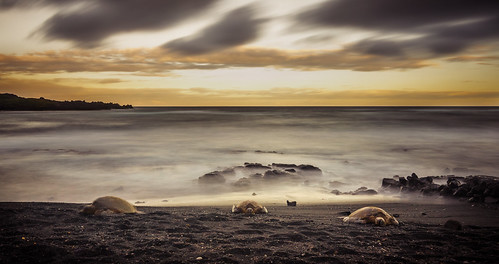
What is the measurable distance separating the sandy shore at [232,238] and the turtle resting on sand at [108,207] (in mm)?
293

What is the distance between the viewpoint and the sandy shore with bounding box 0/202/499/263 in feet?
14.1

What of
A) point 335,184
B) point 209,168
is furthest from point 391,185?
point 209,168

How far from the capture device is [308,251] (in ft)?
14.9

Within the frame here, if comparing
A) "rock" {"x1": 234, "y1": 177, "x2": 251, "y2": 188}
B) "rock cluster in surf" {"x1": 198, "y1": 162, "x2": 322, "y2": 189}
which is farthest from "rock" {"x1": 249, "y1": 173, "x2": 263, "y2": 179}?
"rock" {"x1": 234, "y1": 177, "x2": 251, "y2": 188}

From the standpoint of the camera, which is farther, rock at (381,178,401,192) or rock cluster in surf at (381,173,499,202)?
rock at (381,178,401,192)

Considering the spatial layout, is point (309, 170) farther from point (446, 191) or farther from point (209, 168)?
point (446, 191)

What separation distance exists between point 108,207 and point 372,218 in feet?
17.2

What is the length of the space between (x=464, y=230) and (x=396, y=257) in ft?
6.85

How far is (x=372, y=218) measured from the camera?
19.8 ft

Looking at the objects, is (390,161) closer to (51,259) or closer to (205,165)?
(205,165)

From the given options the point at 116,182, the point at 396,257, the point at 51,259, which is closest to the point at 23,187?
the point at 116,182

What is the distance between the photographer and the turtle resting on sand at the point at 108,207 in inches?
257

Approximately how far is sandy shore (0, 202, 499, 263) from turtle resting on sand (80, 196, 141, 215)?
29 centimetres

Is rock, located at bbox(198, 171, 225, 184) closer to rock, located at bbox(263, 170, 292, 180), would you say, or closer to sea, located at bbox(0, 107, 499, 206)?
sea, located at bbox(0, 107, 499, 206)
